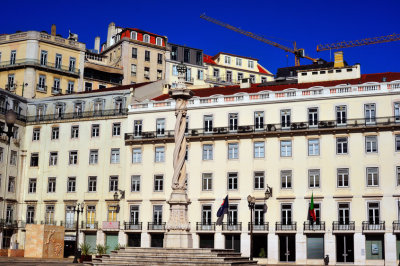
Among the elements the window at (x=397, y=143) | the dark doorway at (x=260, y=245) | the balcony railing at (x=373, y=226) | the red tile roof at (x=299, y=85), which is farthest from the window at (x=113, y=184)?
the window at (x=397, y=143)

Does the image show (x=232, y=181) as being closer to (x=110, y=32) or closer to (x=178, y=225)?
(x=178, y=225)

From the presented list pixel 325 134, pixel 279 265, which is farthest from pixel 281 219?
pixel 325 134

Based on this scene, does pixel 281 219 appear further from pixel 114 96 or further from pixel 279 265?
pixel 114 96

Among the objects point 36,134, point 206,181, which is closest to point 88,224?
point 36,134

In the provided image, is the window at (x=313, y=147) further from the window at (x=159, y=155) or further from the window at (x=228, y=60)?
the window at (x=228, y=60)

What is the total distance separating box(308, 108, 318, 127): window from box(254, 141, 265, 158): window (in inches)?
189

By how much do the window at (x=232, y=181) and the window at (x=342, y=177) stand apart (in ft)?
31.0

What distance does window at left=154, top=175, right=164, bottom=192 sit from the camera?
62094mm

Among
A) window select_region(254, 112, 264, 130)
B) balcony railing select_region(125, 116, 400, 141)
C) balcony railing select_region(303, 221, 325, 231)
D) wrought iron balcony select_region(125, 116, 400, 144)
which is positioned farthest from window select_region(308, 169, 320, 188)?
window select_region(254, 112, 264, 130)

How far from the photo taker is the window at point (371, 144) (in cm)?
5603

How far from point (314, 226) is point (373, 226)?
5.05m

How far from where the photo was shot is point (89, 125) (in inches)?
2640

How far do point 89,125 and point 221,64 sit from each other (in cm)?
3640

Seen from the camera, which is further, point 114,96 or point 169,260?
point 114,96
